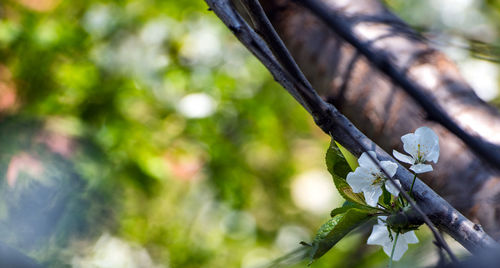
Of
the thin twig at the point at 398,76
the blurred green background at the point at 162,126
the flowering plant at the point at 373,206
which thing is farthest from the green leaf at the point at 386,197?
the blurred green background at the point at 162,126

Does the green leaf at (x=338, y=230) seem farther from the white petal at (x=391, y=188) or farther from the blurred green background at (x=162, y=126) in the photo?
the blurred green background at (x=162, y=126)

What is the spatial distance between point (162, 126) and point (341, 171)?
3.10 feet

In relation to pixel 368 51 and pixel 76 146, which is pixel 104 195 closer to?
pixel 76 146

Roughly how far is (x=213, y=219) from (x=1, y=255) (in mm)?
1107

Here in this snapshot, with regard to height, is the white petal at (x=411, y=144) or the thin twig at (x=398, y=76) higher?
the thin twig at (x=398, y=76)

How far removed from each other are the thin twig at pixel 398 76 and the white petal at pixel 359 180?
0.41 ft

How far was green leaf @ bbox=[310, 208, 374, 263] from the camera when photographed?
1.06 ft

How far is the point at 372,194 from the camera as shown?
1.06 feet

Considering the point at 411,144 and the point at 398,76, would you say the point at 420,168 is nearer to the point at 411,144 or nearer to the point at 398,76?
the point at 411,144

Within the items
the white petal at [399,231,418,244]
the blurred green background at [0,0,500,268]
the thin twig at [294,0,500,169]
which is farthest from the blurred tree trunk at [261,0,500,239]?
the blurred green background at [0,0,500,268]

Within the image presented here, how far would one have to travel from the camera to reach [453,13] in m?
1.45

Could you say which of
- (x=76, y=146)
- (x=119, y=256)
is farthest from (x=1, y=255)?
(x=119, y=256)

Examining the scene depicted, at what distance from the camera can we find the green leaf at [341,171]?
1.12ft

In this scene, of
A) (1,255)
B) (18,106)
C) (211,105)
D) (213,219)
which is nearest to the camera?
(1,255)
